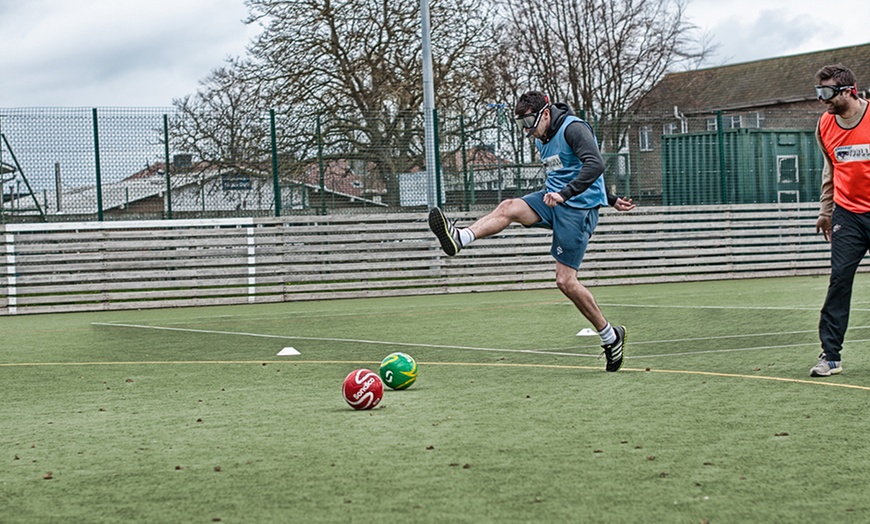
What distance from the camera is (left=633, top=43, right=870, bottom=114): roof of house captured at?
55156 millimetres

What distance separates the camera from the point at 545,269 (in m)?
20.6

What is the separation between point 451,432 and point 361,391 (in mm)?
985

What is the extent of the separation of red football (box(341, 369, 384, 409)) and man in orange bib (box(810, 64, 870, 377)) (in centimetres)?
286

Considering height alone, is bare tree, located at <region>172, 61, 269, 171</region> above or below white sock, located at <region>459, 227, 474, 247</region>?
above

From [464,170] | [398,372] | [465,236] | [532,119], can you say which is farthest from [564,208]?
[464,170]

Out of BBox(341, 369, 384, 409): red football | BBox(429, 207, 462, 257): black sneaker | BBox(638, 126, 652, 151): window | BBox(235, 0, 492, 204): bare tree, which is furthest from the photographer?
BBox(235, 0, 492, 204): bare tree

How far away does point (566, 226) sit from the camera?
Result: 8055 millimetres

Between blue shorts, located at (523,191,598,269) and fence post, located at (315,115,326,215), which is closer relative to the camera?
blue shorts, located at (523,191,598,269)

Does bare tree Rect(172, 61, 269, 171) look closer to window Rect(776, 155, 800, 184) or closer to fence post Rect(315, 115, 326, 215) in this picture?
fence post Rect(315, 115, 326, 215)

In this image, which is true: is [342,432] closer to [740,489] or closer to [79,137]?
[740,489]

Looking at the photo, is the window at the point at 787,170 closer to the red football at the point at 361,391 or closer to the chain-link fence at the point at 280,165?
the chain-link fence at the point at 280,165

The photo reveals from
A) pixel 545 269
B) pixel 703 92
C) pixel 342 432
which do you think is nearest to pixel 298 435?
pixel 342 432

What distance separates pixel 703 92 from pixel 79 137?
157ft

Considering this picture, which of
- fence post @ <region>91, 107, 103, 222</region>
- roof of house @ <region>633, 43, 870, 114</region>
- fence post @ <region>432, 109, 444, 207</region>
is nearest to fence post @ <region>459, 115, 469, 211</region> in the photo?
fence post @ <region>432, 109, 444, 207</region>
